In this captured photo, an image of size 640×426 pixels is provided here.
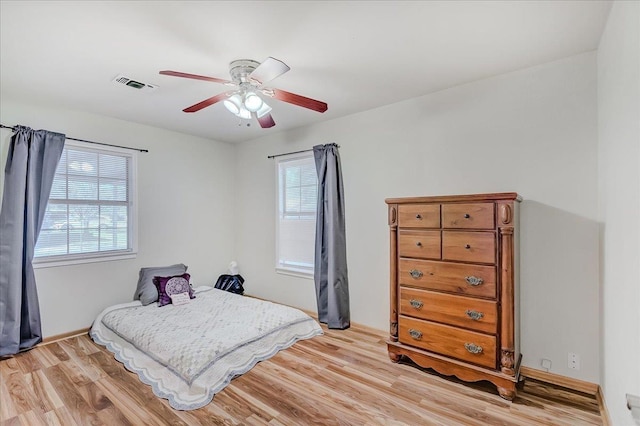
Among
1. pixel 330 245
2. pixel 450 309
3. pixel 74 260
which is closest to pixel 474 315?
pixel 450 309

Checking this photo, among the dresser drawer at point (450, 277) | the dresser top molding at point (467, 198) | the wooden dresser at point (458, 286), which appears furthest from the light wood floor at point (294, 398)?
the dresser top molding at point (467, 198)

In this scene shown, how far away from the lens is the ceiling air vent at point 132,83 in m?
2.53

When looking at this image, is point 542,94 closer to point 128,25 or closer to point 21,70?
point 128,25

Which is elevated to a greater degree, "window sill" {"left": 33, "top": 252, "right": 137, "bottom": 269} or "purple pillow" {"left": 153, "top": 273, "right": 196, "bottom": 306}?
"window sill" {"left": 33, "top": 252, "right": 137, "bottom": 269}

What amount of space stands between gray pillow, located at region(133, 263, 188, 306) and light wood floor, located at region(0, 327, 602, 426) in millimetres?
897

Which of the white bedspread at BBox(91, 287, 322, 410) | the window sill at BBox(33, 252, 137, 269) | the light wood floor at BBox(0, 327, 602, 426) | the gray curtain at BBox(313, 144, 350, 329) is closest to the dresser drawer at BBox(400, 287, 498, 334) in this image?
the light wood floor at BBox(0, 327, 602, 426)

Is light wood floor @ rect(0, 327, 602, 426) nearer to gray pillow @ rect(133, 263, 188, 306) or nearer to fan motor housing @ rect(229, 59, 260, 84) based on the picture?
gray pillow @ rect(133, 263, 188, 306)

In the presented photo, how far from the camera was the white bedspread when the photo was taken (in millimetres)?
2283

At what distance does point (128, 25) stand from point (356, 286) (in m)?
2.99

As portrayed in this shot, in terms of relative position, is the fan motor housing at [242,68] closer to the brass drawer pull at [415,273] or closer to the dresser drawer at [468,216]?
the dresser drawer at [468,216]

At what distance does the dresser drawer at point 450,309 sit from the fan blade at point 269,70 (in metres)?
1.92

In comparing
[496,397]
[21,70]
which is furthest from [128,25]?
[496,397]

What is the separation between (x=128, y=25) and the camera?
6.03 ft

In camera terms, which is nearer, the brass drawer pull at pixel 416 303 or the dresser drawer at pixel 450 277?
the dresser drawer at pixel 450 277
